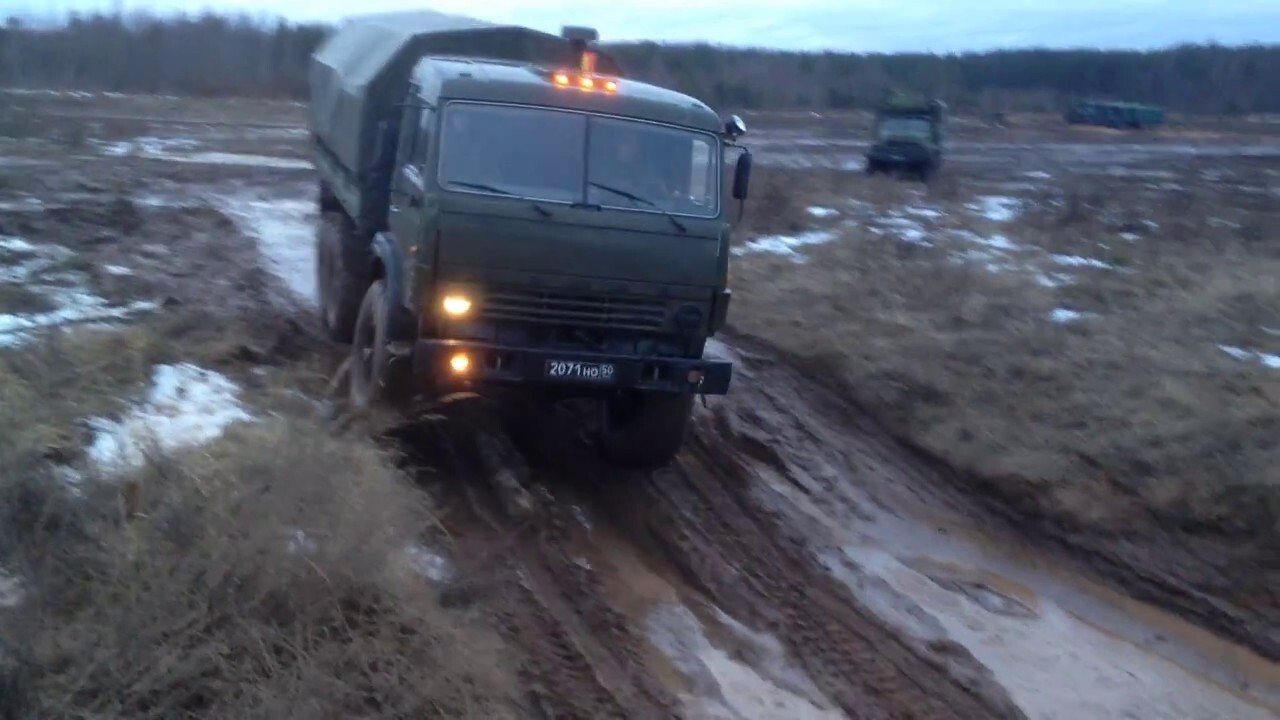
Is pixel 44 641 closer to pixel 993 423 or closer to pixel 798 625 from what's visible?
pixel 798 625

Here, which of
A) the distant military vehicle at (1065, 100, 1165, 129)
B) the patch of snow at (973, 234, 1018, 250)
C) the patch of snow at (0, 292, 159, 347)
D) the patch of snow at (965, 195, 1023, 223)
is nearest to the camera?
the patch of snow at (0, 292, 159, 347)

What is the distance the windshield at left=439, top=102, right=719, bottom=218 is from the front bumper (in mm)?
936

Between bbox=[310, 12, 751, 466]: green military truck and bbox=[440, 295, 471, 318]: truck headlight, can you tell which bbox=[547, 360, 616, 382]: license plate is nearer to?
bbox=[310, 12, 751, 466]: green military truck

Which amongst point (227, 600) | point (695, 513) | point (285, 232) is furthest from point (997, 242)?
point (227, 600)

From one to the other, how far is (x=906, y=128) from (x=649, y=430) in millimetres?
24191

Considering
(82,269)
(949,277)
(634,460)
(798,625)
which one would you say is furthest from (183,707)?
(949,277)

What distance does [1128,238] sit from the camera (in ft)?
65.4

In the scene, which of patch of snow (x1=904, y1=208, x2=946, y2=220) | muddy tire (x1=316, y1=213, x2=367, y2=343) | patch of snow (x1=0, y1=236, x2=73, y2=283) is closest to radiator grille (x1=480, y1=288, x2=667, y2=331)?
muddy tire (x1=316, y1=213, x2=367, y2=343)

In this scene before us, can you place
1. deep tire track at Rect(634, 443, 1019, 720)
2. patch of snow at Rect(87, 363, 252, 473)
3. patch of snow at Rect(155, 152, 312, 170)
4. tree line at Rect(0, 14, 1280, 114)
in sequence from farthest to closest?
1. tree line at Rect(0, 14, 1280, 114)
2. patch of snow at Rect(155, 152, 312, 170)
3. patch of snow at Rect(87, 363, 252, 473)
4. deep tire track at Rect(634, 443, 1019, 720)

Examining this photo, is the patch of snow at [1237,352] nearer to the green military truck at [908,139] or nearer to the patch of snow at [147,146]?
the green military truck at [908,139]

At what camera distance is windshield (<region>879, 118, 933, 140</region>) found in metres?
31.0

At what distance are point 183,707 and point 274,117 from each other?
3825 cm

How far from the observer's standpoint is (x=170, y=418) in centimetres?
816

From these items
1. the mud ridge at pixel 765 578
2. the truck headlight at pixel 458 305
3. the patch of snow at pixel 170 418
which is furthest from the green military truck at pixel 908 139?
the truck headlight at pixel 458 305
